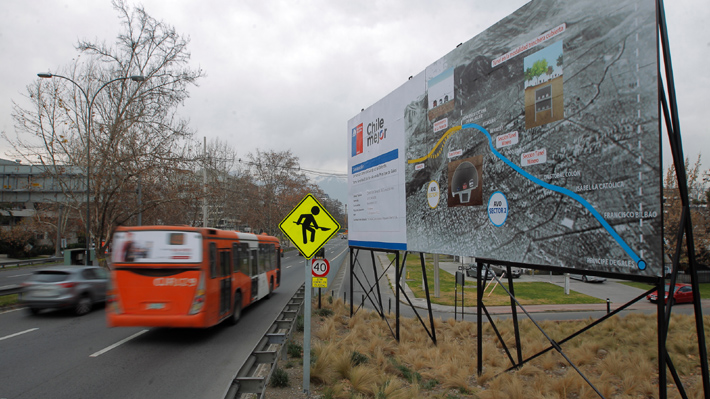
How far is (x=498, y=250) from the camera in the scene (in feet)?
24.5

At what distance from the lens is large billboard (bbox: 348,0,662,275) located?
5137 mm

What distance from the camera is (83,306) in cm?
1324

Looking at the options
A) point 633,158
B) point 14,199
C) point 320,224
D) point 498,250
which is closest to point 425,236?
point 498,250

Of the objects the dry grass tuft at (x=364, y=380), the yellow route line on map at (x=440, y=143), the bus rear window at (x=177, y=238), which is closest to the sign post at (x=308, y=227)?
the dry grass tuft at (x=364, y=380)

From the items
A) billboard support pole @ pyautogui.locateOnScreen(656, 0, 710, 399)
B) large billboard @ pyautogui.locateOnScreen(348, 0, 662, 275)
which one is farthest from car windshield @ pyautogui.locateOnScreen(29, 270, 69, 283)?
billboard support pole @ pyautogui.locateOnScreen(656, 0, 710, 399)

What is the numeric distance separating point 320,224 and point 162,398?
142 inches

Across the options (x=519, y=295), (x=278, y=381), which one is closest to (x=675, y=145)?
(x=278, y=381)

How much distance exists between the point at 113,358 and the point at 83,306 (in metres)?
5.98

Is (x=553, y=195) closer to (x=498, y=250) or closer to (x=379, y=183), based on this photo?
(x=498, y=250)

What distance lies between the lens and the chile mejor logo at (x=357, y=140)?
1368cm

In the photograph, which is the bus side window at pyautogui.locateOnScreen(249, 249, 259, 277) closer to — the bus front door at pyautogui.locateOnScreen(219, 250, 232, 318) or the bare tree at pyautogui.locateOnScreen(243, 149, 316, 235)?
the bus front door at pyautogui.locateOnScreen(219, 250, 232, 318)

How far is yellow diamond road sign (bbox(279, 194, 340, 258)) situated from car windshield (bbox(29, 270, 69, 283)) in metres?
9.53

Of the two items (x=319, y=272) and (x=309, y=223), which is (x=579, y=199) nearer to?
(x=309, y=223)

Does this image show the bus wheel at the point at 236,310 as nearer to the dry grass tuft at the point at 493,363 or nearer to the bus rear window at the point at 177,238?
Result: the dry grass tuft at the point at 493,363
